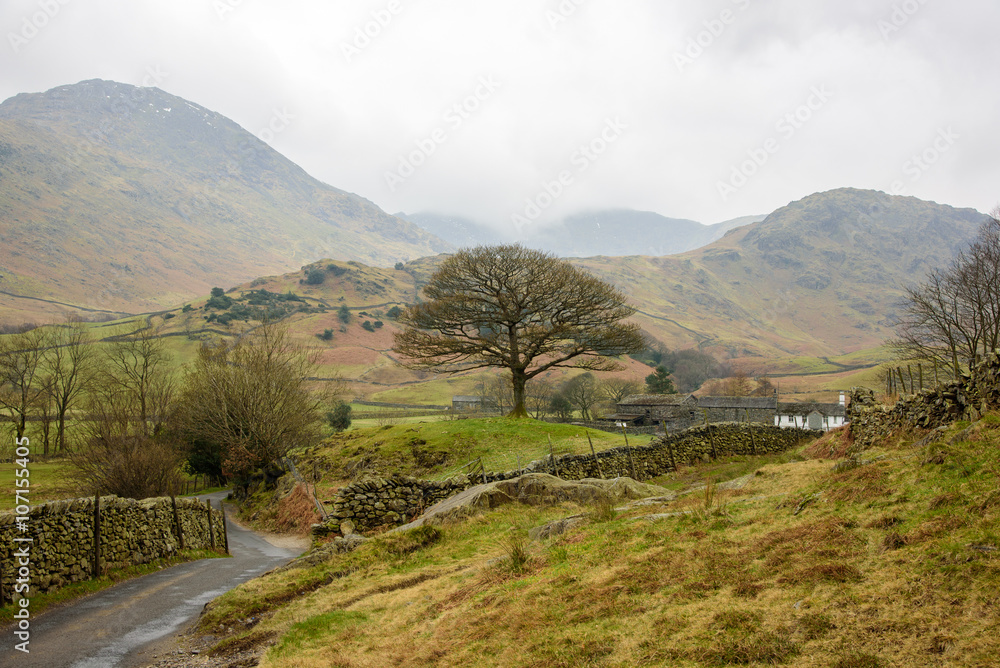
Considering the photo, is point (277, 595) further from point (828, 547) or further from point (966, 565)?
point (966, 565)

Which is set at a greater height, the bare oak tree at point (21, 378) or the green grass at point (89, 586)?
the bare oak tree at point (21, 378)

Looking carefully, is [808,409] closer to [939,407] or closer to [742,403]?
[742,403]

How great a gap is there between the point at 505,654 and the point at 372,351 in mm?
160441

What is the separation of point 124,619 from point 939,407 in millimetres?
18821

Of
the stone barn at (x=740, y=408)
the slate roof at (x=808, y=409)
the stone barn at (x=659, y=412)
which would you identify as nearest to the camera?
the stone barn at (x=659, y=412)

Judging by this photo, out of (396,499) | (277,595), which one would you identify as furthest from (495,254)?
(277,595)

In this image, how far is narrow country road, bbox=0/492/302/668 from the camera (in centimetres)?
949

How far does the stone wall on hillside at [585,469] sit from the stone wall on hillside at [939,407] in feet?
30.1

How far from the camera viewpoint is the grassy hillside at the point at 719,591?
476cm

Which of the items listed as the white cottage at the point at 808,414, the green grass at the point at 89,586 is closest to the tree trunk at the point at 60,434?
the green grass at the point at 89,586

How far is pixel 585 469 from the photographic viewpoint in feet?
74.0

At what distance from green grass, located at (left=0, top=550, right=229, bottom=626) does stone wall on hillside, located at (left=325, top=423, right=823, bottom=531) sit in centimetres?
580

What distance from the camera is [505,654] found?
6051 millimetres

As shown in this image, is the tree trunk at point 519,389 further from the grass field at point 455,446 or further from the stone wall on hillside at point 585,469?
the stone wall on hillside at point 585,469
